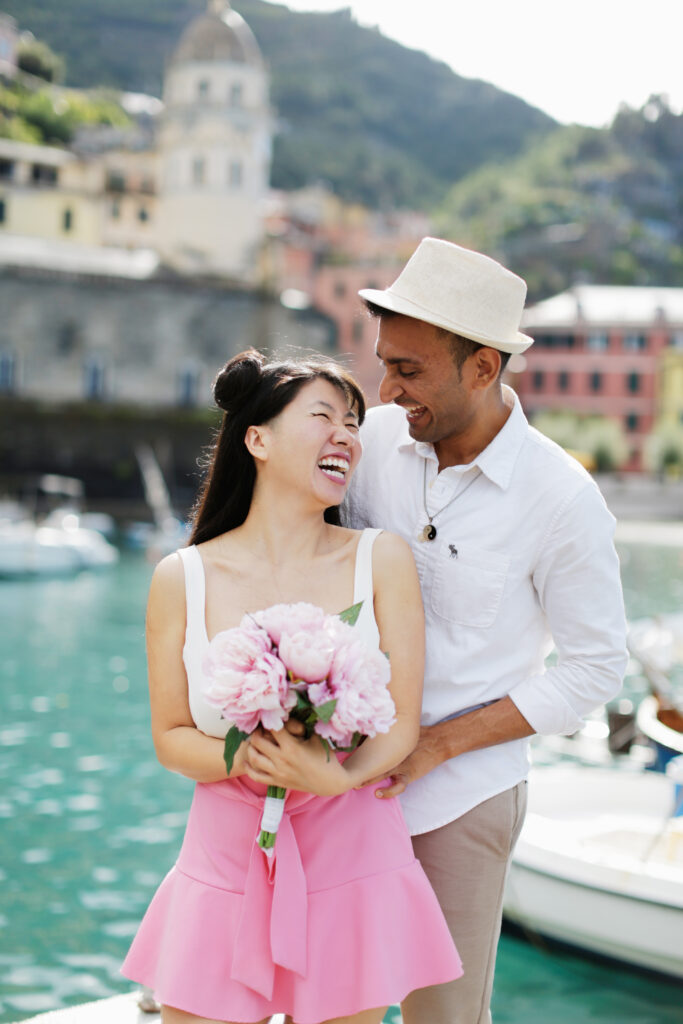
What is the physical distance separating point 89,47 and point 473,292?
10584 cm

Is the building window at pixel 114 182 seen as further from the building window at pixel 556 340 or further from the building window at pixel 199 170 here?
the building window at pixel 556 340

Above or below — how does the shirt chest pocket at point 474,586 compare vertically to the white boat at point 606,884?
above

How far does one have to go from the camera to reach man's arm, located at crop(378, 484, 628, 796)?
2143 mm

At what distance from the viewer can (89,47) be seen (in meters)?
98.4

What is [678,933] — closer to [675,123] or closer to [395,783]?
[395,783]

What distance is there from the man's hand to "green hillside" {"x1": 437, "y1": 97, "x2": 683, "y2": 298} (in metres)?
54.0

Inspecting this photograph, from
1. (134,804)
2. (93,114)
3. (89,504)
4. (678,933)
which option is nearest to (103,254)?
(89,504)

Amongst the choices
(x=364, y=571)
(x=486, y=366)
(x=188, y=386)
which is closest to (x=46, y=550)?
(x=188, y=386)


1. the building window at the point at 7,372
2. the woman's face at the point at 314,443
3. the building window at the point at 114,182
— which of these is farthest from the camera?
the building window at the point at 114,182

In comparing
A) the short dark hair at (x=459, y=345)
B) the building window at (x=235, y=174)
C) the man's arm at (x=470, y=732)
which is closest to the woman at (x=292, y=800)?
the man's arm at (x=470, y=732)

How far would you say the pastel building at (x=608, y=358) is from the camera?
43188 millimetres

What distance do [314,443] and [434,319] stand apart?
1.05 feet

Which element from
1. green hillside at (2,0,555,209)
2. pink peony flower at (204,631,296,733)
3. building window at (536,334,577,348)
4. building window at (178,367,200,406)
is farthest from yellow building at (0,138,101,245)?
pink peony flower at (204,631,296,733)

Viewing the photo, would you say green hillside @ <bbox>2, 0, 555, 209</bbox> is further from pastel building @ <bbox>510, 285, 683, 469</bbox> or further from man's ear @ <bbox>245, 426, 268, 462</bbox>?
man's ear @ <bbox>245, 426, 268, 462</bbox>
